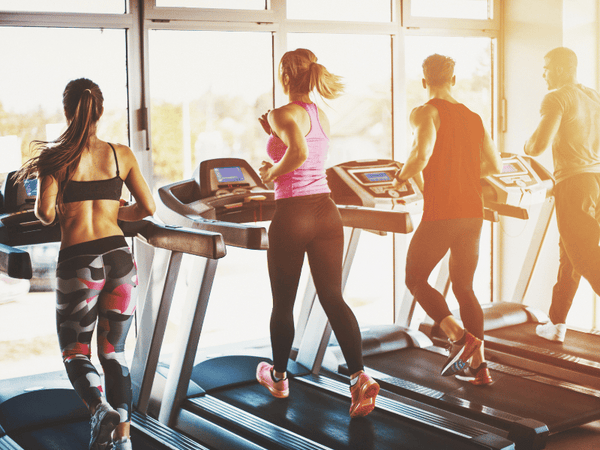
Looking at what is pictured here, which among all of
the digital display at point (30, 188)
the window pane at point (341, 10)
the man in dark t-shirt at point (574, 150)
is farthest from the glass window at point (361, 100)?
the digital display at point (30, 188)

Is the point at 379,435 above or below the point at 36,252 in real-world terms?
below

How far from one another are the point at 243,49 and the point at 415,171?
186 cm

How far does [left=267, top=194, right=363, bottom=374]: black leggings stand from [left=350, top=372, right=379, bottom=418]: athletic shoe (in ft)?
0.18

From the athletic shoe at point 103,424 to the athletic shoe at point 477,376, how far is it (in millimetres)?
1790

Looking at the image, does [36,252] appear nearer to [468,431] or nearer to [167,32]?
[167,32]

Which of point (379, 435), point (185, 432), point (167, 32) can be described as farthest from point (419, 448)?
point (167, 32)

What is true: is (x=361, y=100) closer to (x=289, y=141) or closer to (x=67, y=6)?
(x=67, y=6)

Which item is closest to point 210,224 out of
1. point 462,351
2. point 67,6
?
point 462,351

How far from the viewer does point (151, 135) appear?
3.99 metres

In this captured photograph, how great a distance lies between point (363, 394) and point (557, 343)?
1841 mm

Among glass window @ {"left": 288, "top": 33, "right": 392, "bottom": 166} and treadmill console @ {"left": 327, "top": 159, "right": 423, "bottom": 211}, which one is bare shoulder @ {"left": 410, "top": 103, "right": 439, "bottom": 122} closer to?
treadmill console @ {"left": 327, "top": 159, "right": 423, "bottom": 211}

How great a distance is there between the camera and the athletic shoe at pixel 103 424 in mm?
2127

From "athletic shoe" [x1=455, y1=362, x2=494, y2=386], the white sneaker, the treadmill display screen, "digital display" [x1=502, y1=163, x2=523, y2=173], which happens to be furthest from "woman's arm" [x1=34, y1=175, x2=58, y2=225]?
the white sneaker

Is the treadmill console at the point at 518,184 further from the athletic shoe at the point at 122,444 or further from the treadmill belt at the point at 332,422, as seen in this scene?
the athletic shoe at the point at 122,444
